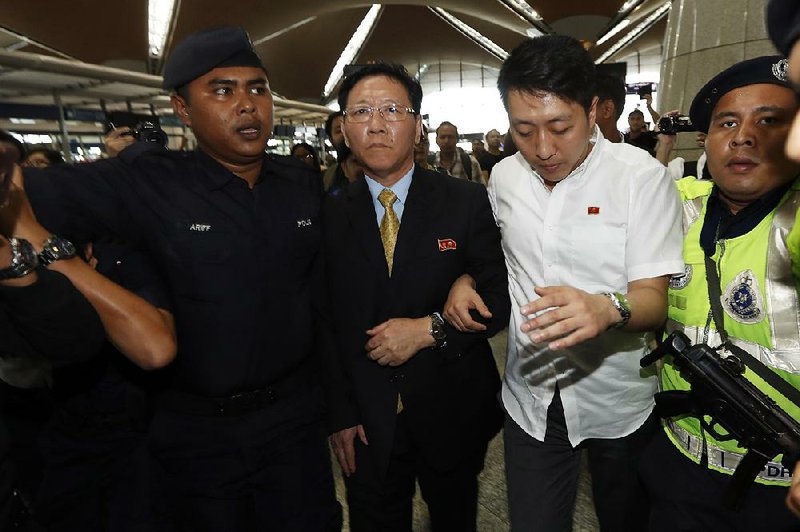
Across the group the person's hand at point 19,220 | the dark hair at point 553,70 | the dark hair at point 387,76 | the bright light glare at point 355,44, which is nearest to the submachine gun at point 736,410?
the dark hair at point 553,70

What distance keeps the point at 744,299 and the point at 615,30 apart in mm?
30105

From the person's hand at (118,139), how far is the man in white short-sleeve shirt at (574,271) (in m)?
2.56

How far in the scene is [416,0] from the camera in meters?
24.4

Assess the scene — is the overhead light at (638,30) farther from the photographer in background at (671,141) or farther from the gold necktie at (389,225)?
the gold necktie at (389,225)

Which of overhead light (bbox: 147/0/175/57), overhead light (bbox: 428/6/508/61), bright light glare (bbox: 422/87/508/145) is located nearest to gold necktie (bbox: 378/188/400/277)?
overhead light (bbox: 147/0/175/57)

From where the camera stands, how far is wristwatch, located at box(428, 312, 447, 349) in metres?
1.65

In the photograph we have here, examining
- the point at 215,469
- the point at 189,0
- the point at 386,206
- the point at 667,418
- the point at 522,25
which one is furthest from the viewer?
the point at 522,25

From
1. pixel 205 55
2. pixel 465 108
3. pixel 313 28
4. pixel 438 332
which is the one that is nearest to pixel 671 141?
pixel 438 332

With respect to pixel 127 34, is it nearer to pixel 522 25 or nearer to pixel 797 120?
pixel 522 25

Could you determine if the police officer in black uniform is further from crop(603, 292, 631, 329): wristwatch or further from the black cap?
crop(603, 292, 631, 329): wristwatch

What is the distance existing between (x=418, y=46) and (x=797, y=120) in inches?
1445

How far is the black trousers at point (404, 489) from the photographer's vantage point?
1.77 meters

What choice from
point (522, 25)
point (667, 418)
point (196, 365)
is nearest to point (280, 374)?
point (196, 365)

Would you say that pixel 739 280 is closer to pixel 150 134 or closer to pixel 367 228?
pixel 367 228
